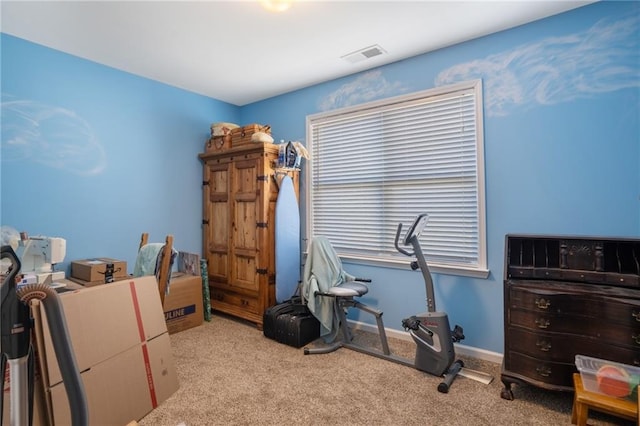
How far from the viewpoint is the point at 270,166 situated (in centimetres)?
340

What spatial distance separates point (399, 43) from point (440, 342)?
2449 mm

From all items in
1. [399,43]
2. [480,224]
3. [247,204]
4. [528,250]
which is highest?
[399,43]

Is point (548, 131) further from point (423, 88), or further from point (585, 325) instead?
point (585, 325)

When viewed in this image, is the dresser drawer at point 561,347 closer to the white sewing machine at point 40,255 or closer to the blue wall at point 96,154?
the white sewing machine at point 40,255

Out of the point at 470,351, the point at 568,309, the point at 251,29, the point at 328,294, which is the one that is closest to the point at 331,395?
the point at 328,294

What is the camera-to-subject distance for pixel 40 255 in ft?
7.64

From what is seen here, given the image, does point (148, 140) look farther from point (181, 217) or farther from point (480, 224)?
point (480, 224)

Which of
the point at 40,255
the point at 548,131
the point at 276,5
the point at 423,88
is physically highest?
the point at 276,5

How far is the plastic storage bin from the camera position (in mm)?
1706

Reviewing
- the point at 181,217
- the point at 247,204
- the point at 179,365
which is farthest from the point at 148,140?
the point at 179,365

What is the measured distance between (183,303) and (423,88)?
3.13m

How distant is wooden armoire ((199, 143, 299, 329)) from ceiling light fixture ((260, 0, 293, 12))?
4.36ft

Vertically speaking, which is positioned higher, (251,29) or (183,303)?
(251,29)

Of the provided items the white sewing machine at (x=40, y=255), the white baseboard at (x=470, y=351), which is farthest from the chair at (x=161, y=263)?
the white baseboard at (x=470, y=351)
